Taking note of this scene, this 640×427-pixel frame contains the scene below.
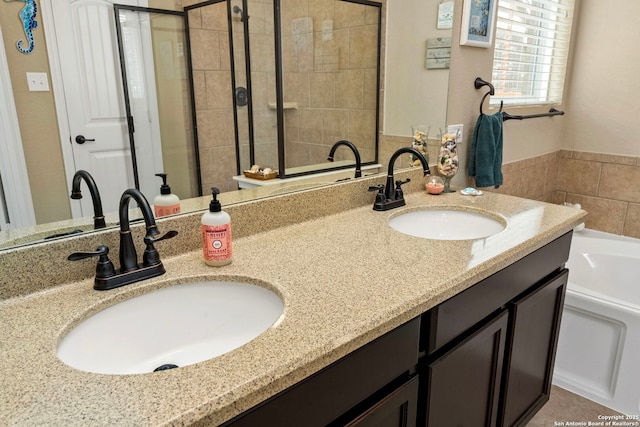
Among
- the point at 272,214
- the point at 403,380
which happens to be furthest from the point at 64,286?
the point at 403,380

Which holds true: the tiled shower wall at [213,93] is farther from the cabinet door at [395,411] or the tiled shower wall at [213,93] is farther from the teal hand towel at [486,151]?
the teal hand towel at [486,151]

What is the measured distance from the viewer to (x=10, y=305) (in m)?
0.96

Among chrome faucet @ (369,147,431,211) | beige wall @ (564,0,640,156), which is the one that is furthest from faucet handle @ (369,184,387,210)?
beige wall @ (564,0,640,156)

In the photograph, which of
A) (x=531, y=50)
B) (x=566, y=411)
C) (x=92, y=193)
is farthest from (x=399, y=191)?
(x=531, y=50)

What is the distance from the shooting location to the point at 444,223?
177 centimetres

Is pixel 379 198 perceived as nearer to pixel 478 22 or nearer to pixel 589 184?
pixel 478 22

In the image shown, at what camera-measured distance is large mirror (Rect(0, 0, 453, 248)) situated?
1.22m

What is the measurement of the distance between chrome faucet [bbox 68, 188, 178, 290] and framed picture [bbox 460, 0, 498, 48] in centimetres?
157

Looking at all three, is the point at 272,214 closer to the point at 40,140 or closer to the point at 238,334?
the point at 238,334

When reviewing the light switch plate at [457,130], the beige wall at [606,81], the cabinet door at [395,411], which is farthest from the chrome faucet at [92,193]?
the beige wall at [606,81]

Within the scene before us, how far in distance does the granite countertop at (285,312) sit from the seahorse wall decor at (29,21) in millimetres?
524

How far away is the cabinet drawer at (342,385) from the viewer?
0.76 metres

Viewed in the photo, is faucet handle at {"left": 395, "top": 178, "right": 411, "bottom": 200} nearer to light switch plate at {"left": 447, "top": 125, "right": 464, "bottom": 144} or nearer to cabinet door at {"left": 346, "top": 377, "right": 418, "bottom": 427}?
light switch plate at {"left": 447, "top": 125, "right": 464, "bottom": 144}

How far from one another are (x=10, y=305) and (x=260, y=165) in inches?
30.5
